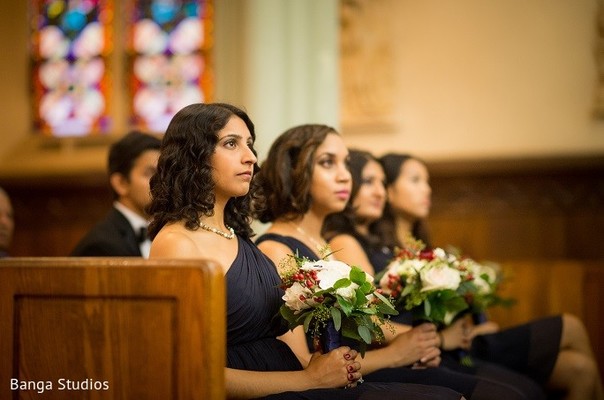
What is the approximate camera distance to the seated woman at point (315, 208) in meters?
3.94

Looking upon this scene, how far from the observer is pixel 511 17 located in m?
8.20

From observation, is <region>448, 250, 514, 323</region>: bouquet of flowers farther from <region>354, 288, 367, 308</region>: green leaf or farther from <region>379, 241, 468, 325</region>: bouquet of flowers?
<region>354, 288, 367, 308</region>: green leaf

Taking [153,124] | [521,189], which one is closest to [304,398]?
[521,189]

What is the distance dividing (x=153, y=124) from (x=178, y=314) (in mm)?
6974

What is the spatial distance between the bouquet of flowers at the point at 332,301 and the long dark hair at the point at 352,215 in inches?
61.7

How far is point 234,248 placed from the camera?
328 centimetres

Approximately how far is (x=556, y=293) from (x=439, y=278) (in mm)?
2958

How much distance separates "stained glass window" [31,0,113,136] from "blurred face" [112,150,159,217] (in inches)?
183

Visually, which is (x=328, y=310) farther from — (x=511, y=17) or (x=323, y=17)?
(x=511, y=17)

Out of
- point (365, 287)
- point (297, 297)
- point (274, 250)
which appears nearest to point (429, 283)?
point (274, 250)

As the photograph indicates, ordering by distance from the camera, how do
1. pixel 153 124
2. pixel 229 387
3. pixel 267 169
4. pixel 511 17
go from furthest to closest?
pixel 153 124 < pixel 511 17 < pixel 267 169 < pixel 229 387

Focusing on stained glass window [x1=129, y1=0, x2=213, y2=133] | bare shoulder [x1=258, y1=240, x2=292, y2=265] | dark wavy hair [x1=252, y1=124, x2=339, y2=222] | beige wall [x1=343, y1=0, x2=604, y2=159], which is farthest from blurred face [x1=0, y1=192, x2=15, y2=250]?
stained glass window [x1=129, y1=0, x2=213, y2=133]

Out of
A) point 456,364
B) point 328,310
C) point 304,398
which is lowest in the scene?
point 456,364

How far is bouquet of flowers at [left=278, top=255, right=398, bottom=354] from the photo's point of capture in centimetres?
304
